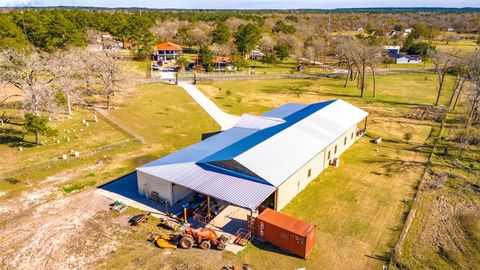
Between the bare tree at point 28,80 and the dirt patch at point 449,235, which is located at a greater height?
the bare tree at point 28,80

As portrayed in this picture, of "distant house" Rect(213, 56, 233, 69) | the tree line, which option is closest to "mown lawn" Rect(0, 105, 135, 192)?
the tree line

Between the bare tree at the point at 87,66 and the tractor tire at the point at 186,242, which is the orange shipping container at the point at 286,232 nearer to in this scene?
the tractor tire at the point at 186,242

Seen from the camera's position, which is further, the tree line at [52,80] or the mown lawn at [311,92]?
the mown lawn at [311,92]

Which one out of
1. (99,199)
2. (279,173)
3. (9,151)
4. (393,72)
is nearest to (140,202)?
(99,199)

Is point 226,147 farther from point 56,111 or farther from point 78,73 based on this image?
point 78,73

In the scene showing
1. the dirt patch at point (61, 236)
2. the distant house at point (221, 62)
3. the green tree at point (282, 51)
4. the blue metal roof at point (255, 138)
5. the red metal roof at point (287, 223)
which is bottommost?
the dirt patch at point (61, 236)

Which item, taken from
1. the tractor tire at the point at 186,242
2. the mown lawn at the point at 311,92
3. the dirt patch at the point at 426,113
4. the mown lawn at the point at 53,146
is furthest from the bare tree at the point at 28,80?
the dirt patch at the point at 426,113
